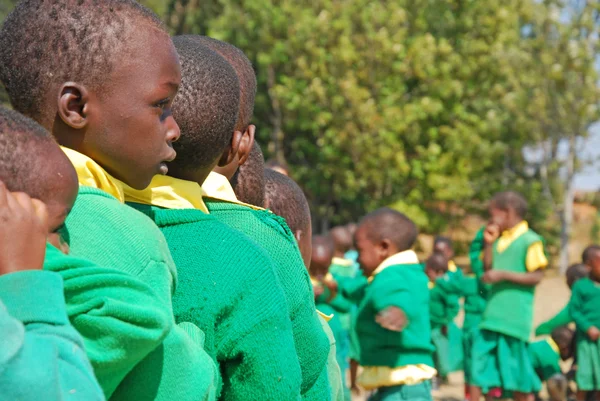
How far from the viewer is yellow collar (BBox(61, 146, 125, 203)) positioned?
1603 mm

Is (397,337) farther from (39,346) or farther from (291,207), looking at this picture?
(39,346)

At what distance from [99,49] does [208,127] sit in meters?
0.44

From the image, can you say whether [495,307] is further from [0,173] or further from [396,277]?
[0,173]

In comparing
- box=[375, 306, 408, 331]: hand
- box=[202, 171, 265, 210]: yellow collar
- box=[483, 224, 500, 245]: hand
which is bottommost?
box=[483, 224, 500, 245]: hand

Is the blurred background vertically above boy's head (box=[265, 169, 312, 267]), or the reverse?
boy's head (box=[265, 169, 312, 267])

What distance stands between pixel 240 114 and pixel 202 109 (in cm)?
41

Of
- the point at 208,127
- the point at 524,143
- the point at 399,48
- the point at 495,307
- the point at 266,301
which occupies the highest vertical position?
the point at 208,127

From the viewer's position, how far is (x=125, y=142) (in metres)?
1.66

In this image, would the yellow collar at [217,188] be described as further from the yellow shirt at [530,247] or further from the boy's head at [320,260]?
the yellow shirt at [530,247]

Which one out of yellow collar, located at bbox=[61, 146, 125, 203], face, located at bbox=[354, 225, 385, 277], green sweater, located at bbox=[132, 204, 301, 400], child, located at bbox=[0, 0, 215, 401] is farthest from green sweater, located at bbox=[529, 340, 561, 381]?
yellow collar, located at bbox=[61, 146, 125, 203]

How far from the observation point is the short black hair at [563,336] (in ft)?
26.6

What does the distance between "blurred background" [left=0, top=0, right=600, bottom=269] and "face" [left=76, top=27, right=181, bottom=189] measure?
18.4m

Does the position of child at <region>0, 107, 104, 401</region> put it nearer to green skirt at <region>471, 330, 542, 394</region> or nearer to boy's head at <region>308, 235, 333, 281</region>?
boy's head at <region>308, 235, 333, 281</region>

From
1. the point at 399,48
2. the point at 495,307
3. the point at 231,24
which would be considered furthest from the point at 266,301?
the point at 231,24
